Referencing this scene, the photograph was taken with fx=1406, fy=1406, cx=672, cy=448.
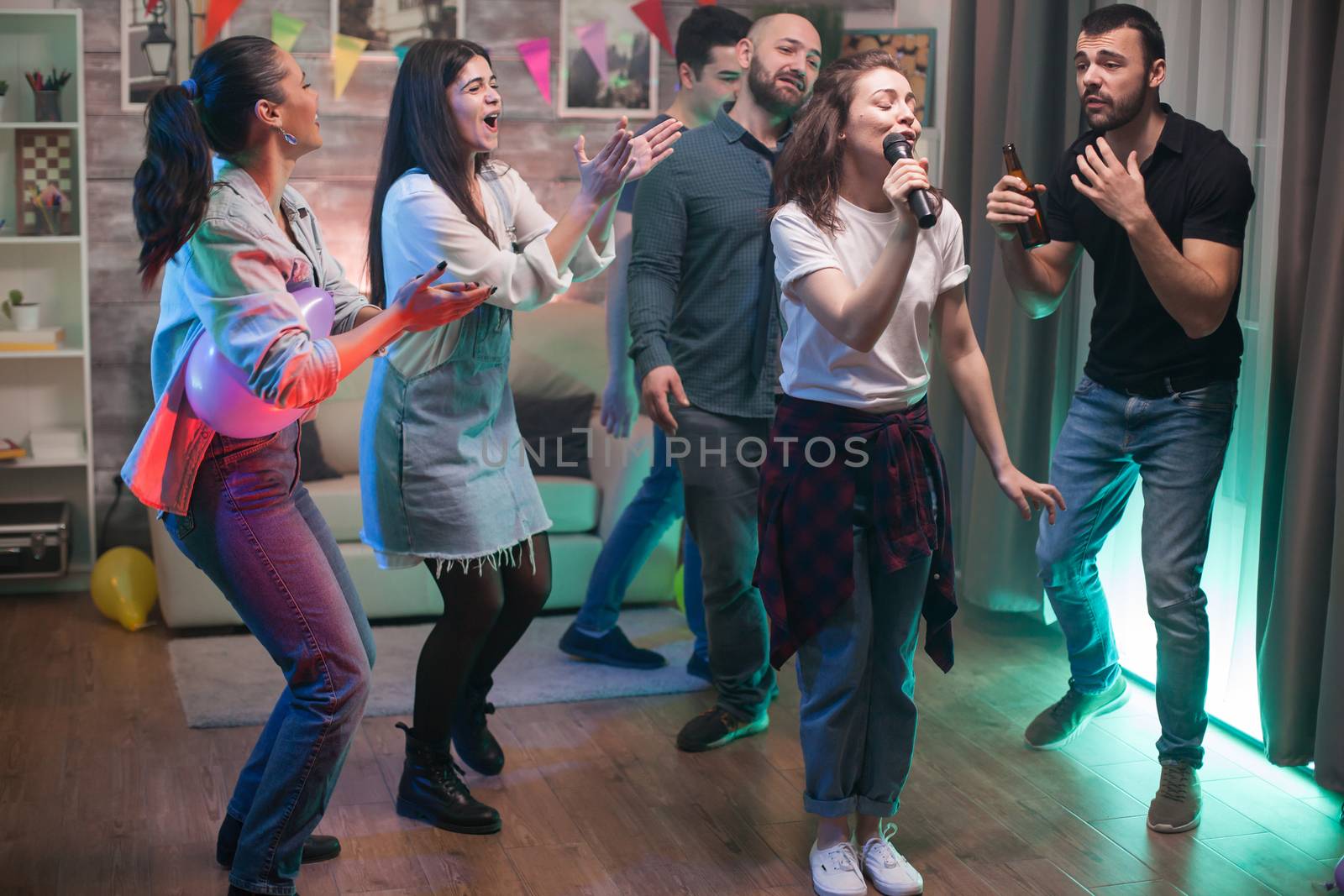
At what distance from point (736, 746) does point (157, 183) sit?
1.80 metres

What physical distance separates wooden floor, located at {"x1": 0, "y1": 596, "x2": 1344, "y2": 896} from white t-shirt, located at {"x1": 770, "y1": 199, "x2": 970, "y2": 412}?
88 centimetres

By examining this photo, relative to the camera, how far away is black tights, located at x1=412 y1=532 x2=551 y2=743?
2.60 m

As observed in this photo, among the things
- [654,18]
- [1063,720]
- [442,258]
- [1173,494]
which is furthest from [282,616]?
[654,18]

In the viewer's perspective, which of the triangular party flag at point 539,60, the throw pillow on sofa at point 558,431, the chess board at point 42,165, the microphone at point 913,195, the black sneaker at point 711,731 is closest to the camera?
the microphone at point 913,195

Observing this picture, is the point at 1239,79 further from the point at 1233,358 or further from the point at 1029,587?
the point at 1029,587

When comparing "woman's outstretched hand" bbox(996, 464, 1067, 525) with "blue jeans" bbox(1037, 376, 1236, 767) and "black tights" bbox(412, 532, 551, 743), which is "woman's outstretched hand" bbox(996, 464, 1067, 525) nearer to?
"blue jeans" bbox(1037, 376, 1236, 767)

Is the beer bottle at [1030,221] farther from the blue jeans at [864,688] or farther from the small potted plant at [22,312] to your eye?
the small potted plant at [22,312]

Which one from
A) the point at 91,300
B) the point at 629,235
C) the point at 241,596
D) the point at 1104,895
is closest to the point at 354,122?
the point at 91,300

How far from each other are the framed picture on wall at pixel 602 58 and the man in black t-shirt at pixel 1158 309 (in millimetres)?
2270

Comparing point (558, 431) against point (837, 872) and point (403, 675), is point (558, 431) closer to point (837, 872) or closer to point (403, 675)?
point (403, 675)

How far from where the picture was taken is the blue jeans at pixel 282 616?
6.89ft

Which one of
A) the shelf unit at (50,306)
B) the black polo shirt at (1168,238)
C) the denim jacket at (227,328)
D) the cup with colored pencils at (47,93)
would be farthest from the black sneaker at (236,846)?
the cup with colored pencils at (47,93)

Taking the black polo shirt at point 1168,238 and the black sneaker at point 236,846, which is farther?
the black polo shirt at point 1168,238

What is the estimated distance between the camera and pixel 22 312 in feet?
14.5
